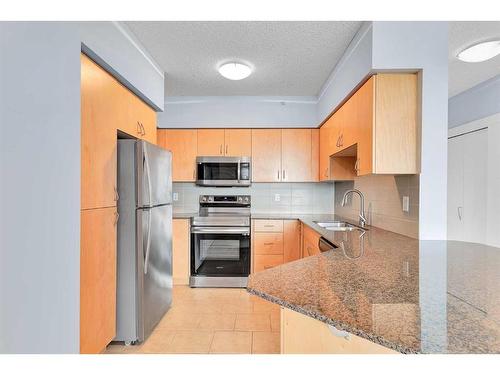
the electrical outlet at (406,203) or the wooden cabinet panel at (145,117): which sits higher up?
the wooden cabinet panel at (145,117)

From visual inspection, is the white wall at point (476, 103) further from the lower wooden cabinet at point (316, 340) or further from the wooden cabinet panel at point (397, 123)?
the lower wooden cabinet at point (316, 340)

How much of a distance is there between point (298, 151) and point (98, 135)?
2494 millimetres

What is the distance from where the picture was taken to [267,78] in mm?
3016

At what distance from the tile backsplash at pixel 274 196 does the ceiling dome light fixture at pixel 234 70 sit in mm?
1671

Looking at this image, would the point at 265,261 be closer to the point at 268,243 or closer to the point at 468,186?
the point at 268,243

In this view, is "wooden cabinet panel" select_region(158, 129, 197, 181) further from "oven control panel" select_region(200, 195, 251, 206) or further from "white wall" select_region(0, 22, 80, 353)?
"white wall" select_region(0, 22, 80, 353)

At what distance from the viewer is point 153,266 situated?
227 centimetres

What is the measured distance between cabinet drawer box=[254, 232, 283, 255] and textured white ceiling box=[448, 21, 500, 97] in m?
2.41

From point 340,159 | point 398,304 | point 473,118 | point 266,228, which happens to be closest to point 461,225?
point 473,118

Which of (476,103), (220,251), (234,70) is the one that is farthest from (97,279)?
(476,103)

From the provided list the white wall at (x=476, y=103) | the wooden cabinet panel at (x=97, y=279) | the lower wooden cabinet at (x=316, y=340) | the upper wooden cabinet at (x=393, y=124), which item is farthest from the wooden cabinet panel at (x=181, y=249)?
the white wall at (x=476, y=103)

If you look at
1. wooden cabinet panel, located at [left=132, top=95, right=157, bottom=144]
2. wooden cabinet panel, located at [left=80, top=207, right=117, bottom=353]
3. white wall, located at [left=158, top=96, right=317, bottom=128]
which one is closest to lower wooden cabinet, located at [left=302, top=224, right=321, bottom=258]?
white wall, located at [left=158, top=96, right=317, bottom=128]

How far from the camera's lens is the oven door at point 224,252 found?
11.2 ft

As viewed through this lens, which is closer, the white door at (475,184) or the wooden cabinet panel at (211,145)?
the white door at (475,184)
